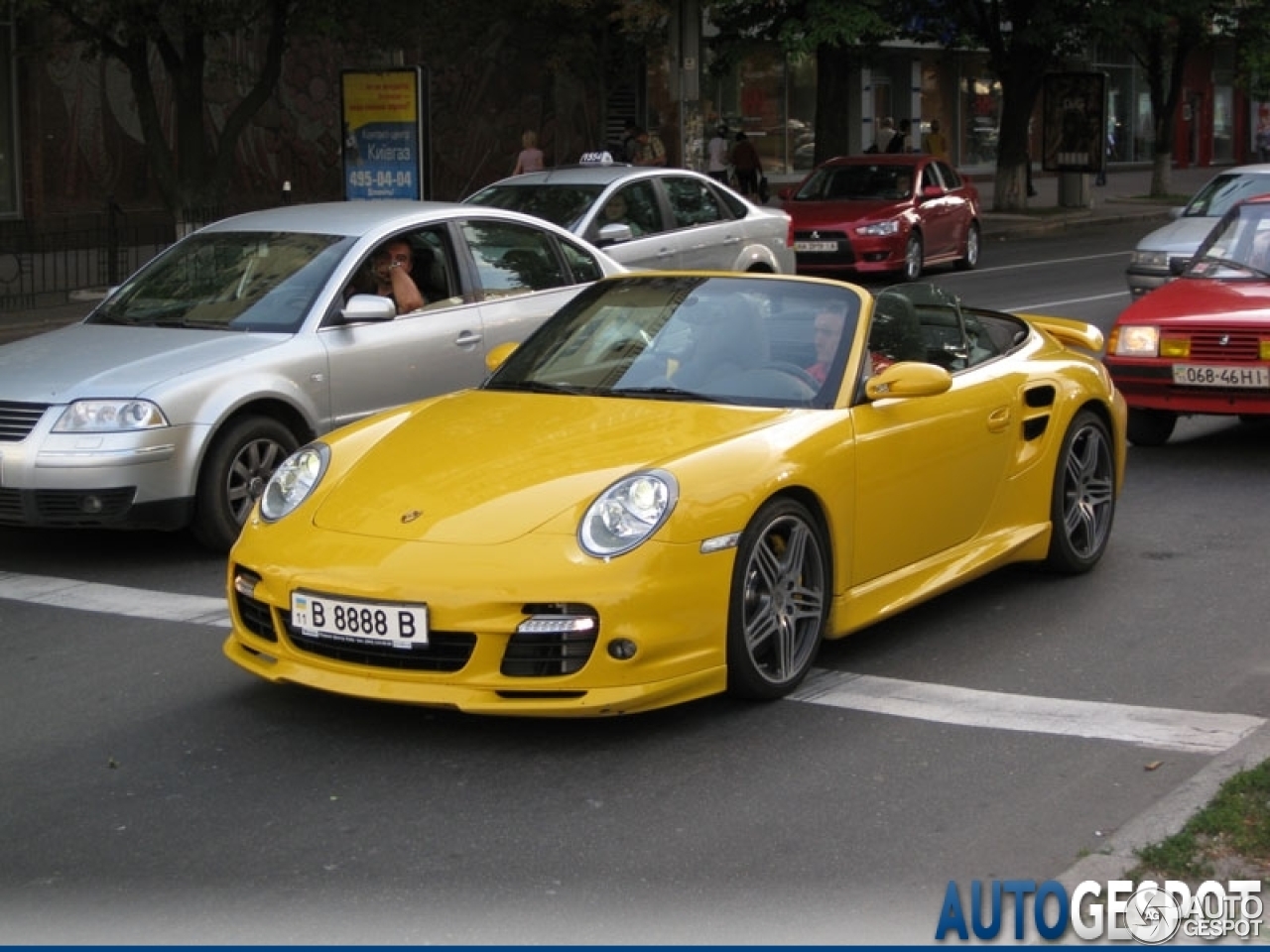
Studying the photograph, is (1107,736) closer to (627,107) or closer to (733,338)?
(733,338)

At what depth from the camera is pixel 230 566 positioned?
255 inches

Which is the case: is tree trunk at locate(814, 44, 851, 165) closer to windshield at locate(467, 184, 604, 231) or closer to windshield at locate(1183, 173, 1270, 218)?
windshield at locate(1183, 173, 1270, 218)

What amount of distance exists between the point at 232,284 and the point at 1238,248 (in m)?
6.08

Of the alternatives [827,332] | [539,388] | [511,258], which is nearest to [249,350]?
[511,258]

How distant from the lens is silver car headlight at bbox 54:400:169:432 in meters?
8.48

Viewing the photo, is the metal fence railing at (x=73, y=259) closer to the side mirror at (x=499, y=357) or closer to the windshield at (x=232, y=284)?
the windshield at (x=232, y=284)

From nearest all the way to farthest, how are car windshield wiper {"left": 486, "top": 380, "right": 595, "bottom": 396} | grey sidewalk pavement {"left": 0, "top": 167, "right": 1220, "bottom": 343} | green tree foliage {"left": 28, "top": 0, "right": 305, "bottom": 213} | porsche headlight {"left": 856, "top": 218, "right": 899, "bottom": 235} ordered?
car windshield wiper {"left": 486, "top": 380, "right": 595, "bottom": 396}
grey sidewalk pavement {"left": 0, "top": 167, "right": 1220, "bottom": 343}
green tree foliage {"left": 28, "top": 0, "right": 305, "bottom": 213}
porsche headlight {"left": 856, "top": 218, "right": 899, "bottom": 235}

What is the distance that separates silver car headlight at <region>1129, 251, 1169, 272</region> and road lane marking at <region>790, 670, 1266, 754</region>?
1138 centimetres

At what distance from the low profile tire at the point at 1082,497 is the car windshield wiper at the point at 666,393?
191cm

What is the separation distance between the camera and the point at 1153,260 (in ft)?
56.8

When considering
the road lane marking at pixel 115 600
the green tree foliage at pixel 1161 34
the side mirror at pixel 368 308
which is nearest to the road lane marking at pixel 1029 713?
the road lane marking at pixel 115 600

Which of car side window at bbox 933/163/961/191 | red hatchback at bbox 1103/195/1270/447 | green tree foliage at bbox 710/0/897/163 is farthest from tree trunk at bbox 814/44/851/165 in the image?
red hatchback at bbox 1103/195/1270/447

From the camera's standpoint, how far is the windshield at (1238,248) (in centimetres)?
1155

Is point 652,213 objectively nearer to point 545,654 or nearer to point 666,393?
point 666,393
